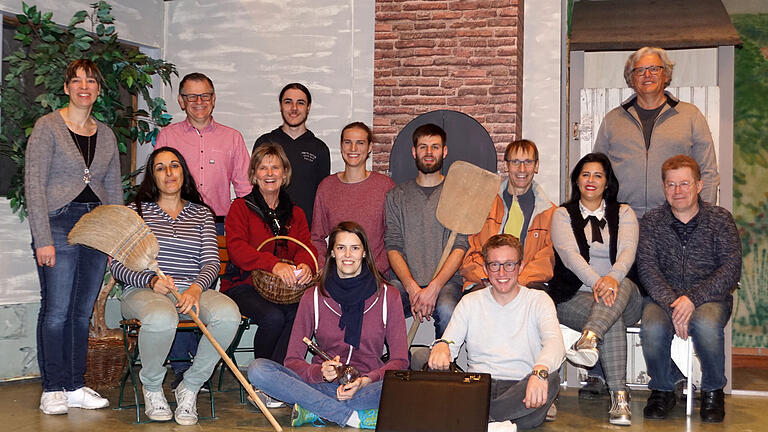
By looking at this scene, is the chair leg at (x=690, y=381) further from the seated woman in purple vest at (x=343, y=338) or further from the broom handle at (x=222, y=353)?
the broom handle at (x=222, y=353)

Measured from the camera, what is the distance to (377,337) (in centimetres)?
423

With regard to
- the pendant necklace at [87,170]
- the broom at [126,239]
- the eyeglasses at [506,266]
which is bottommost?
the eyeglasses at [506,266]

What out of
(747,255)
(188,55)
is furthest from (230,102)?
(747,255)

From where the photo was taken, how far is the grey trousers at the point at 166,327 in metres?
4.24

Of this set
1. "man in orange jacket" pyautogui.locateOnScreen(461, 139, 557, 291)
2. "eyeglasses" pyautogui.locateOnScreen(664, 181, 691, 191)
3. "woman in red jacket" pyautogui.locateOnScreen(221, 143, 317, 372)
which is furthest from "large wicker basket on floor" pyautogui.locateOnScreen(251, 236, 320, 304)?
"eyeglasses" pyautogui.locateOnScreen(664, 181, 691, 191)

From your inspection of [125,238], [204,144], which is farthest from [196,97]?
[125,238]

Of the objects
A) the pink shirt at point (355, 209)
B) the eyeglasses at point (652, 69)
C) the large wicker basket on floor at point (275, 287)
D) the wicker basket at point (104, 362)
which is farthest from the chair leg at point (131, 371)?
the eyeglasses at point (652, 69)

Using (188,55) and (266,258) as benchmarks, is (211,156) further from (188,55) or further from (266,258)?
(188,55)

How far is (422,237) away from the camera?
16.4 feet

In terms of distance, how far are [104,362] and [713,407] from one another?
3.67 m

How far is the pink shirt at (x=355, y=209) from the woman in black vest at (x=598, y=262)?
1062 millimetres

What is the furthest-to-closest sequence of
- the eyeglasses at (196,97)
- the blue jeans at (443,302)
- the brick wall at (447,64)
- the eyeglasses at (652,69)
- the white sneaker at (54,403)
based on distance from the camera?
the brick wall at (447,64) < the eyeglasses at (196,97) < the eyeglasses at (652,69) < the blue jeans at (443,302) < the white sneaker at (54,403)

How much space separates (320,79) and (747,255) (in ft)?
13.2

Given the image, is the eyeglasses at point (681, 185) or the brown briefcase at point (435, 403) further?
the eyeglasses at point (681, 185)
